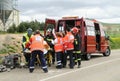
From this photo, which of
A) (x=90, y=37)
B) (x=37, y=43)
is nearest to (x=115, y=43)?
(x=90, y=37)

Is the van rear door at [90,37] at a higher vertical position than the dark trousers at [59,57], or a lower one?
higher

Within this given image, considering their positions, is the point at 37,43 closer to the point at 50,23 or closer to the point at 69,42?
the point at 69,42

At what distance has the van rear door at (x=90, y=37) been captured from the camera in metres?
21.1

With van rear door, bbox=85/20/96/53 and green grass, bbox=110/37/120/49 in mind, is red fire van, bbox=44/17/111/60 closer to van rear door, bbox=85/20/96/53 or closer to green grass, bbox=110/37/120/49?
van rear door, bbox=85/20/96/53

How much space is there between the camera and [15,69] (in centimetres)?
1716

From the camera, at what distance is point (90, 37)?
21.4 m

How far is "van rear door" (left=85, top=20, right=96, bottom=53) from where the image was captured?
2111cm

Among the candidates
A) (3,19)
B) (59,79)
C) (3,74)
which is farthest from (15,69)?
(3,19)

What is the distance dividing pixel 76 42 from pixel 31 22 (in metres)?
37.6

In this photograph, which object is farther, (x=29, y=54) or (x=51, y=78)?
(x=29, y=54)

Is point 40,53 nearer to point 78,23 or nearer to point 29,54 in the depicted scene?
point 29,54

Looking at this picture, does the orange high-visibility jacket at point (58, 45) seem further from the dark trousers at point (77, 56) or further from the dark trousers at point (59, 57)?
the dark trousers at point (77, 56)

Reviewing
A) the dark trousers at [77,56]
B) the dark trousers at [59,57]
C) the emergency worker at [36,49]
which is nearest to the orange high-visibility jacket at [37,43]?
the emergency worker at [36,49]

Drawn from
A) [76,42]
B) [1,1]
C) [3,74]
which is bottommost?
[3,74]
